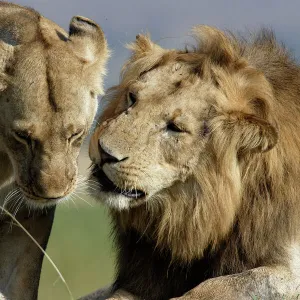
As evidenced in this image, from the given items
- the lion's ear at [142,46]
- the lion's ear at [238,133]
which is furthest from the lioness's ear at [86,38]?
the lion's ear at [238,133]

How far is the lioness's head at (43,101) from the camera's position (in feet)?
17.1

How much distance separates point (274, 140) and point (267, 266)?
0.80 meters

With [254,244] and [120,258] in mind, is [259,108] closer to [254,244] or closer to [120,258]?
[254,244]

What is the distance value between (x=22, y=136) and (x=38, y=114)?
0.58ft

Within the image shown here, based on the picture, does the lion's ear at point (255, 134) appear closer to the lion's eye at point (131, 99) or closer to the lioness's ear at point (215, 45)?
the lioness's ear at point (215, 45)

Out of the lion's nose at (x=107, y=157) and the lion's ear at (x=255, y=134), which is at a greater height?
the lion's ear at (x=255, y=134)

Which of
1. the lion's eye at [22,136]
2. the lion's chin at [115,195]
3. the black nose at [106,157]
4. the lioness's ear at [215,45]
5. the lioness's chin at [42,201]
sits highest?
the lioness's ear at [215,45]

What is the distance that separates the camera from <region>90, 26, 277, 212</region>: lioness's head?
5.04 meters

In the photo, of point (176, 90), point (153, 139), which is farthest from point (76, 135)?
point (176, 90)

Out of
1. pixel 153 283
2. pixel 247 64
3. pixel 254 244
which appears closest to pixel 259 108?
pixel 247 64

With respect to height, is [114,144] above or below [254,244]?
above

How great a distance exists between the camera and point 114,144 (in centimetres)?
496

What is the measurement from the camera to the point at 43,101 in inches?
207

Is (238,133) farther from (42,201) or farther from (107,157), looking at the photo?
(42,201)
